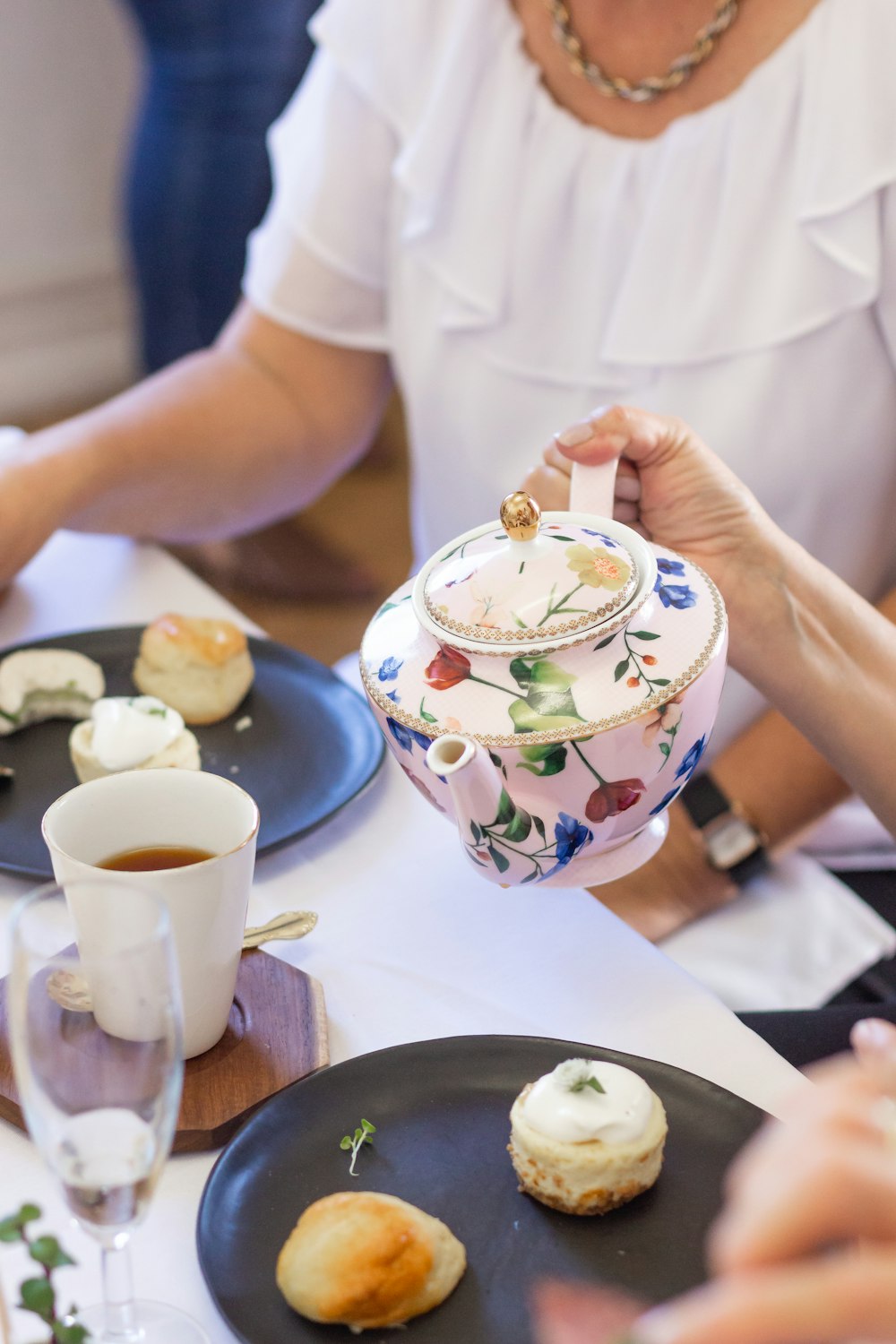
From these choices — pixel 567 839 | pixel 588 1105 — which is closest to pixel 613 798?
pixel 567 839

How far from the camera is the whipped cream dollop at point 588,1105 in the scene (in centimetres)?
55

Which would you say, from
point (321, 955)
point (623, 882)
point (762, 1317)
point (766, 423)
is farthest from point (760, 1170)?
point (766, 423)

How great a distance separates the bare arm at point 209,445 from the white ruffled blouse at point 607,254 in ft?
0.18

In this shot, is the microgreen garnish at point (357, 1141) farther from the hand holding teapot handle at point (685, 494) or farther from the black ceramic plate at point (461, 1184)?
the hand holding teapot handle at point (685, 494)

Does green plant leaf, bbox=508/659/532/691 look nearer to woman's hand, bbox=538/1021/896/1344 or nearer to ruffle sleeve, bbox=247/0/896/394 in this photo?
woman's hand, bbox=538/1021/896/1344

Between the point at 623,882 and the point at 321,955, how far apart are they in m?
0.33

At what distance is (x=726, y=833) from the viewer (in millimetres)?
1020

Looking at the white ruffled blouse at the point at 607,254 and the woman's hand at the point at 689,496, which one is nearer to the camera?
the woman's hand at the point at 689,496

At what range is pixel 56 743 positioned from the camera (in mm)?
885

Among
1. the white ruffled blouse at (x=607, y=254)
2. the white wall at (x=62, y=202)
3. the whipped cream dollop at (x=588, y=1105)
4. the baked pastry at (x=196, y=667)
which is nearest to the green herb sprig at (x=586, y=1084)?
the whipped cream dollop at (x=588, y=1105)

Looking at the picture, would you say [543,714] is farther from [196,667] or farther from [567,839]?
[196,667]

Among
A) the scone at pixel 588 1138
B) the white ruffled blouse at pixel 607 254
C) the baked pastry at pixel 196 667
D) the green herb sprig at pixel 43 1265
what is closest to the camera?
the green herb sprig at pixel 43 1265

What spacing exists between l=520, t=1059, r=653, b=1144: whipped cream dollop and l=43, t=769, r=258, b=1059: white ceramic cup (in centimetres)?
16

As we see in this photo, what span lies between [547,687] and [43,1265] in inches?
11.9
